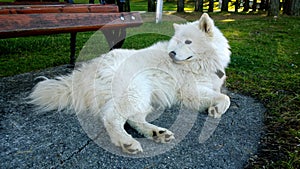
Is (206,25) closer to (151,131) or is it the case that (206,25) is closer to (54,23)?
(151,131)

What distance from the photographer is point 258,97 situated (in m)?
3.10

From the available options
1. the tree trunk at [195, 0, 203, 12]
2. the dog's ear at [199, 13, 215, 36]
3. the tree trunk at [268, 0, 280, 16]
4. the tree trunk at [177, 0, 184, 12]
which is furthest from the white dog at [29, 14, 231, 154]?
the tree trunk at [195, 0, 203, 12]

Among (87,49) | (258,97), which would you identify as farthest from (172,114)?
(87,49)

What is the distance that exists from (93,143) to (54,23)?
53.2 inches

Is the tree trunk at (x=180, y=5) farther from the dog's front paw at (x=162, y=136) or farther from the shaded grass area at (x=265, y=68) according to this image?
the dog's front paw at (x=162, y=136)

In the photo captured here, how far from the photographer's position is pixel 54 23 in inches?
104

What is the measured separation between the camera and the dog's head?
2.69 meters

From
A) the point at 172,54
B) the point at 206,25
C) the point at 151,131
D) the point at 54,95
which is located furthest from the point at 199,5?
the point at 151,131

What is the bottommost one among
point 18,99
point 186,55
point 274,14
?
point 18,99

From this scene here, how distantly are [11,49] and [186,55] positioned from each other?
392cm

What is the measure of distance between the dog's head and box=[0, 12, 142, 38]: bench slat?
991 mm

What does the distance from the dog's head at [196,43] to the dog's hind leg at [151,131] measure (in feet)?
2.81

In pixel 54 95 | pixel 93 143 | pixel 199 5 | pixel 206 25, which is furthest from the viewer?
pixel 199 5

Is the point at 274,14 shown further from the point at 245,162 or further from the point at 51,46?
the point at 245,162
